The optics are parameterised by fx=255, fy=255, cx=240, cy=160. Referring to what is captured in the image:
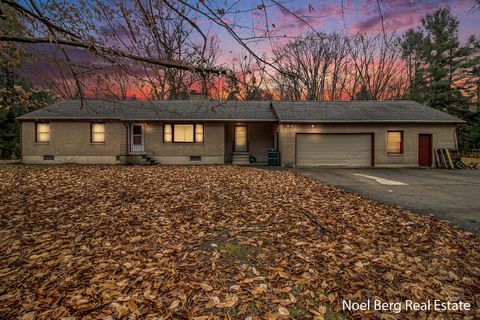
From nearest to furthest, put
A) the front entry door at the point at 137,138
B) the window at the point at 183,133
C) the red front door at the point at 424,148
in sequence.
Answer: the red front door at the point at 424,148, the front entry door at the point at 137,138, the window at the point at 183,133

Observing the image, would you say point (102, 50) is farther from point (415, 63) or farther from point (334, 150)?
point (415, 63)

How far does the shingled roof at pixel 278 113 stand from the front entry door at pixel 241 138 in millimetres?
1323

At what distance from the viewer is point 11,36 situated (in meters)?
3.41

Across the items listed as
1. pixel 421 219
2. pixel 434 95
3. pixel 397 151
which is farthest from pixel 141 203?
pixel 434 95

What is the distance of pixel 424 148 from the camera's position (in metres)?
17.8

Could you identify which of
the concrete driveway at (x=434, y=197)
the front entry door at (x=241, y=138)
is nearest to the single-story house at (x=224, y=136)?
the front entry door at (x=241, y=138)

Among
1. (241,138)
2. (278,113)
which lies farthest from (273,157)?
(241,138)

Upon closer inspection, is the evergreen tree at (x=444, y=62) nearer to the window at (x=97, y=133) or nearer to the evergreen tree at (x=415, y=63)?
the evergreen tree at (x=415, y=63)

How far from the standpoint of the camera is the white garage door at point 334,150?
58.9 ft

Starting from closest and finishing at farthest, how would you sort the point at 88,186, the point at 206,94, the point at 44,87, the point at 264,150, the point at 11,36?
the point at 11,36, the point at 206,94, the point at 44,87, the point at 88,186, the point at 264,150

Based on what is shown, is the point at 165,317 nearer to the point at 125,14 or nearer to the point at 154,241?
the point at 154,241

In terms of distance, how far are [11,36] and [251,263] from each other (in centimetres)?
456

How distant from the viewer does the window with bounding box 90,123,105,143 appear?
60.8 ft

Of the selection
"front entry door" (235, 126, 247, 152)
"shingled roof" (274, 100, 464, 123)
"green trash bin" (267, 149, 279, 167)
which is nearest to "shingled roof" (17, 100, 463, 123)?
"shingled roof" (274, 100, 464, 123)
